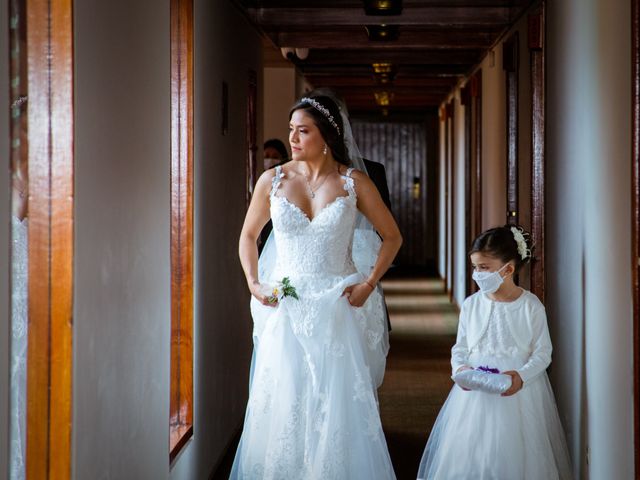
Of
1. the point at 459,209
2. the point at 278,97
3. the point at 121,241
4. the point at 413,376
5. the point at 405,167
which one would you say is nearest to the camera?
the point at 121,241

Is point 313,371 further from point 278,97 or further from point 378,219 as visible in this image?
point 278,97

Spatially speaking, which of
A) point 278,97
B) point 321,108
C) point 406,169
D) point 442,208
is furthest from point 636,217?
point 406,169

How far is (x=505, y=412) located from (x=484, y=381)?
15cm

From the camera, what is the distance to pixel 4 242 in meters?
2.29

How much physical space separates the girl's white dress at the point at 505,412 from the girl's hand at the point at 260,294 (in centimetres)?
78

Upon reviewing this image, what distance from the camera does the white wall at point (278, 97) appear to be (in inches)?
398

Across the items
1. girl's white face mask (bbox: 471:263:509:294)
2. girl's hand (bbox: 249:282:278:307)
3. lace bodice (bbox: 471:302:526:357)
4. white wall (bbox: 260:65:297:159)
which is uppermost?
white wall (bbox: 260:65:297:159)

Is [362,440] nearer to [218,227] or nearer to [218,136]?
[218,227]

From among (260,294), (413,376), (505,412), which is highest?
(260,294)

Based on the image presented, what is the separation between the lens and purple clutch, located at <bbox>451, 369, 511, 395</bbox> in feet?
12.9

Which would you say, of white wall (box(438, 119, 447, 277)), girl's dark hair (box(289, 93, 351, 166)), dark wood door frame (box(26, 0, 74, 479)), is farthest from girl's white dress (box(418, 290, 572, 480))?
white wall (box(438, 119, 447, 277))

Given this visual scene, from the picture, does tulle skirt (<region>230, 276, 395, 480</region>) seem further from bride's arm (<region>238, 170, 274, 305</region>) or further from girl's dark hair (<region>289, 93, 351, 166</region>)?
girl's dark hair (<region>289, 93, 351, 166</region>)

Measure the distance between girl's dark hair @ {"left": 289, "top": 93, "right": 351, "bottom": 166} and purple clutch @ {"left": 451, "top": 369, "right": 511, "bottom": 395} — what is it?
1090 millimetres

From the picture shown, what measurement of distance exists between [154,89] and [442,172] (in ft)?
41.8
